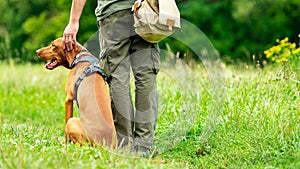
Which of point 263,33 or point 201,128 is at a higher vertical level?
point 263,33

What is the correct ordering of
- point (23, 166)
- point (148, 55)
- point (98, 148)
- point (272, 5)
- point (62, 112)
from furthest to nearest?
point (272, 5) < point (62, 112) < point (148, 55) < point (98, 148) < point (23, 166)

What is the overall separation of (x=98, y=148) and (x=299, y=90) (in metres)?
2.44

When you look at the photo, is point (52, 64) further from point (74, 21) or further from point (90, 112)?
point (90, 112)

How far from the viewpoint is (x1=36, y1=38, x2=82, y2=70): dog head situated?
519 cm

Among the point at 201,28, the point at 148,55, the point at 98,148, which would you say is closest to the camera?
the point at 98,148

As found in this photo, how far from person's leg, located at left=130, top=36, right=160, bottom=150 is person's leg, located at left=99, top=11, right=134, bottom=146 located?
7 cm

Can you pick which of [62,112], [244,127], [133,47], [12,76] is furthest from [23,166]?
[12,76]

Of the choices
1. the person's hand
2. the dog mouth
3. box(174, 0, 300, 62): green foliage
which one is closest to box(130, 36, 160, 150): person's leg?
the person's hand

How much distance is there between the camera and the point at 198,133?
5480mm

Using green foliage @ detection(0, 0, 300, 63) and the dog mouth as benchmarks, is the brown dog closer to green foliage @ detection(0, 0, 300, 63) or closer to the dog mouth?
the dog mouth

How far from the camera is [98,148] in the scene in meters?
4.31

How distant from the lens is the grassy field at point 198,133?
13.1 ft

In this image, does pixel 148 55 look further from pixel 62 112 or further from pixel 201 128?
pixel 62 112

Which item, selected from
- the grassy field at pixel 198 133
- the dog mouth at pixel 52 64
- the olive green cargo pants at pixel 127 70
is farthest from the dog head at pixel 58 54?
the grassy field at pixel 198 133
